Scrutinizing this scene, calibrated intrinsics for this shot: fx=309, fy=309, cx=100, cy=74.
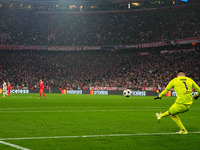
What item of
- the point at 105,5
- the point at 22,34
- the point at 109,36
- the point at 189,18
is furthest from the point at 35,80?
the point at 189,18

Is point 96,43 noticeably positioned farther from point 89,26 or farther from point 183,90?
point 183,90

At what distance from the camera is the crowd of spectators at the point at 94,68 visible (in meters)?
53.7

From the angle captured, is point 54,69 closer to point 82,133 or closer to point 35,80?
point 35,80

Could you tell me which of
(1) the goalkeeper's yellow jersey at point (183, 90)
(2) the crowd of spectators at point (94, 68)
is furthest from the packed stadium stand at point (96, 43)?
(1) the goalkeeper's yellow jersey at point (183, 90)

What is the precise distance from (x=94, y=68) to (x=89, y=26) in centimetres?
1293

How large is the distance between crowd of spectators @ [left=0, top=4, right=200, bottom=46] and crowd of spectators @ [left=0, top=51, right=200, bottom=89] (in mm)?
3006

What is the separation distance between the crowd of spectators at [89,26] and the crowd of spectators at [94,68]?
301 cm

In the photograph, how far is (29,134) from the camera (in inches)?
351

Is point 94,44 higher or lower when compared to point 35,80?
higher

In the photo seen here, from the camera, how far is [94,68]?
63.3 m

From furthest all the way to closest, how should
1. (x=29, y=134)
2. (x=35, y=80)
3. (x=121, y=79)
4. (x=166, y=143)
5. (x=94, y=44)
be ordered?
(x=94, y=44) → (x=35, y=80) → (x=121, y=79) → (x=29, y=134) → (x=166, y=143)

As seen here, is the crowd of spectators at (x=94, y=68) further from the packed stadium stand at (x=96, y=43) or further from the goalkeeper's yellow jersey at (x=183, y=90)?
the goalkeeper's yellow jersey at (x=183, y=90)

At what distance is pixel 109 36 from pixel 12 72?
22.5 m

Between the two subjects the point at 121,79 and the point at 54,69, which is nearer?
the point at 121,79
